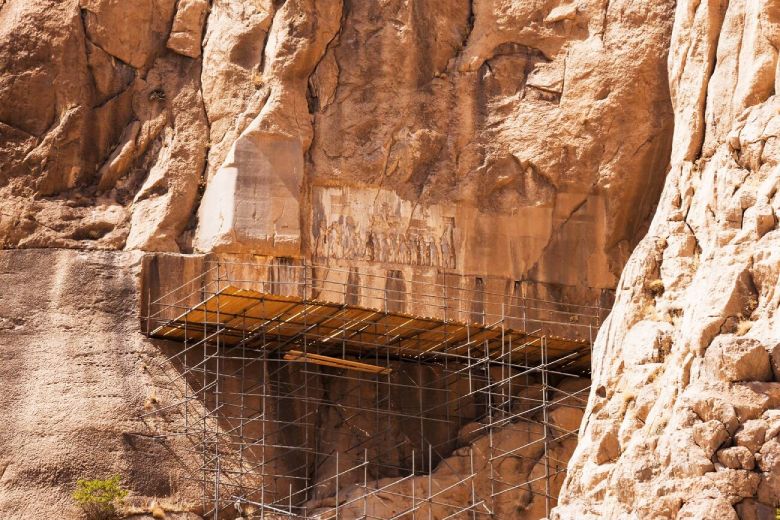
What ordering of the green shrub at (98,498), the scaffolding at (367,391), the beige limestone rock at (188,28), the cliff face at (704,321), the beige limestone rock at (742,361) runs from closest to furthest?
the cliff face at (704,321) → the beige limestone rock at (742,361) → the green shrub at (98,498) → the scaffolding at (367,391) → the beige limestone rock at (188,28)

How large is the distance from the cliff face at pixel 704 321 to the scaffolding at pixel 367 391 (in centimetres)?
513

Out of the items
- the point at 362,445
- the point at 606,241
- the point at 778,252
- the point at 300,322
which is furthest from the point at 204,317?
the point at 778,252

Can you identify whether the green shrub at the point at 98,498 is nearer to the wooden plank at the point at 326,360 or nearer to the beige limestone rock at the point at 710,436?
the wooden plank at the point at 326,360

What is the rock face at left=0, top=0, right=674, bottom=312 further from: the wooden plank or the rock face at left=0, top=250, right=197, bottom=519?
the wooden plank

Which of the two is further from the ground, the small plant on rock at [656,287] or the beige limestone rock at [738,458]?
the small plant on rock at [656,287]

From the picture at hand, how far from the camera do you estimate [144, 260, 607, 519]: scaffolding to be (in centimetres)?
3375

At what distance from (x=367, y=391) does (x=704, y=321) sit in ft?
36.6

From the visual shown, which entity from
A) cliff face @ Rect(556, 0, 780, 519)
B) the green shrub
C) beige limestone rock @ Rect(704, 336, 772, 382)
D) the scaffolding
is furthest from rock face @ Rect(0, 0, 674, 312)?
beige limestone rock @ Rect(704, 336, 772, 382)

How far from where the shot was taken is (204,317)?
33.8 m

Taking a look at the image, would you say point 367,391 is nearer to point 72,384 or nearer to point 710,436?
point 72,384

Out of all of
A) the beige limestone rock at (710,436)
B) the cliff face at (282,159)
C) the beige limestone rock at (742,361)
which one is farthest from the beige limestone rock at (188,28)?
the beige limestone rock at (710,436)

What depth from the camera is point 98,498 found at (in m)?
32.1

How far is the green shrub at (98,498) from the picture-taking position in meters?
32.1

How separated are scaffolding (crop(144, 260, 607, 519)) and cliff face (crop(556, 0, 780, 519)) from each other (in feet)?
16.8
